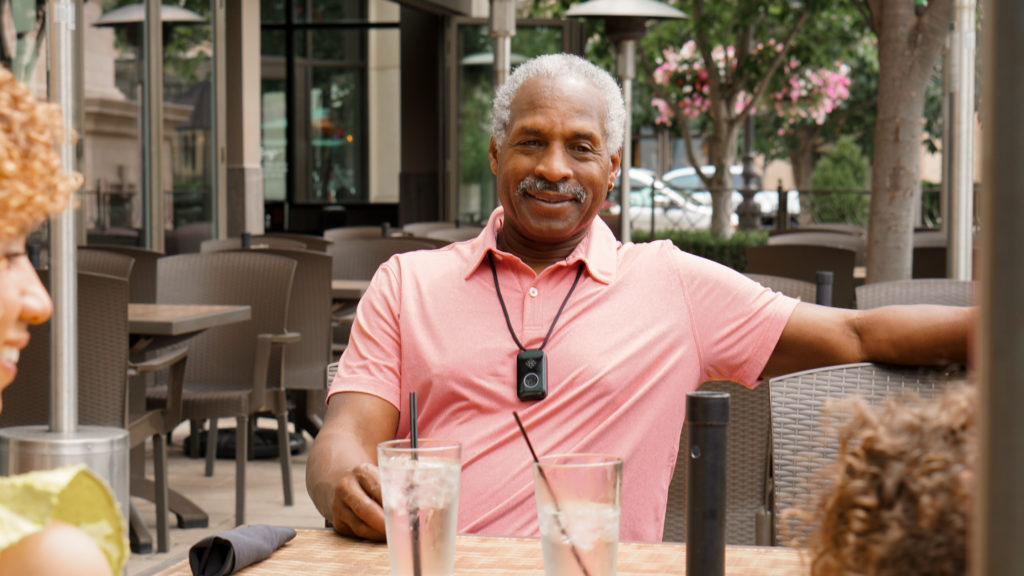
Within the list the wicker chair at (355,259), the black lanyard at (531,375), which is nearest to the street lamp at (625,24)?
the wicker chair at (355,259)

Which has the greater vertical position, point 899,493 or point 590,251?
point 590,251

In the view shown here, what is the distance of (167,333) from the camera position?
3.96 metres

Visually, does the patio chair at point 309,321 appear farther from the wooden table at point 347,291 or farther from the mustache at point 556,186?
the mustache at point 556,186

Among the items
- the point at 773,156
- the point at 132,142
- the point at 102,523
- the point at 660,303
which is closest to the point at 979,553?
the point at 102,523

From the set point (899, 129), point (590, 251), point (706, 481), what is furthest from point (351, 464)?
point (899, 129)

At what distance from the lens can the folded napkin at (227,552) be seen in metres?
1.40

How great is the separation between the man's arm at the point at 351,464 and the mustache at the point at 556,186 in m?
0.47

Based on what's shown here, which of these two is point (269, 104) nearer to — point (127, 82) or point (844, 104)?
point (127, 82)

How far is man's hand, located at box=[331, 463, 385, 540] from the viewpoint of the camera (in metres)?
1.56

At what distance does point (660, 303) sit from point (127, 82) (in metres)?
7.07

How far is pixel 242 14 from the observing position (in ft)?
32.3

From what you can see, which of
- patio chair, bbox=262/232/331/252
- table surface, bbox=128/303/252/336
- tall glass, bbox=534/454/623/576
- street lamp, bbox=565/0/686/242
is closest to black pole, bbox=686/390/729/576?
tall glass, bbox=534/454/623/576

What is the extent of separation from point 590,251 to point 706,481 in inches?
47.8

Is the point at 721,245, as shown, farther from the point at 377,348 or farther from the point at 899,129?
the point at 377,348
